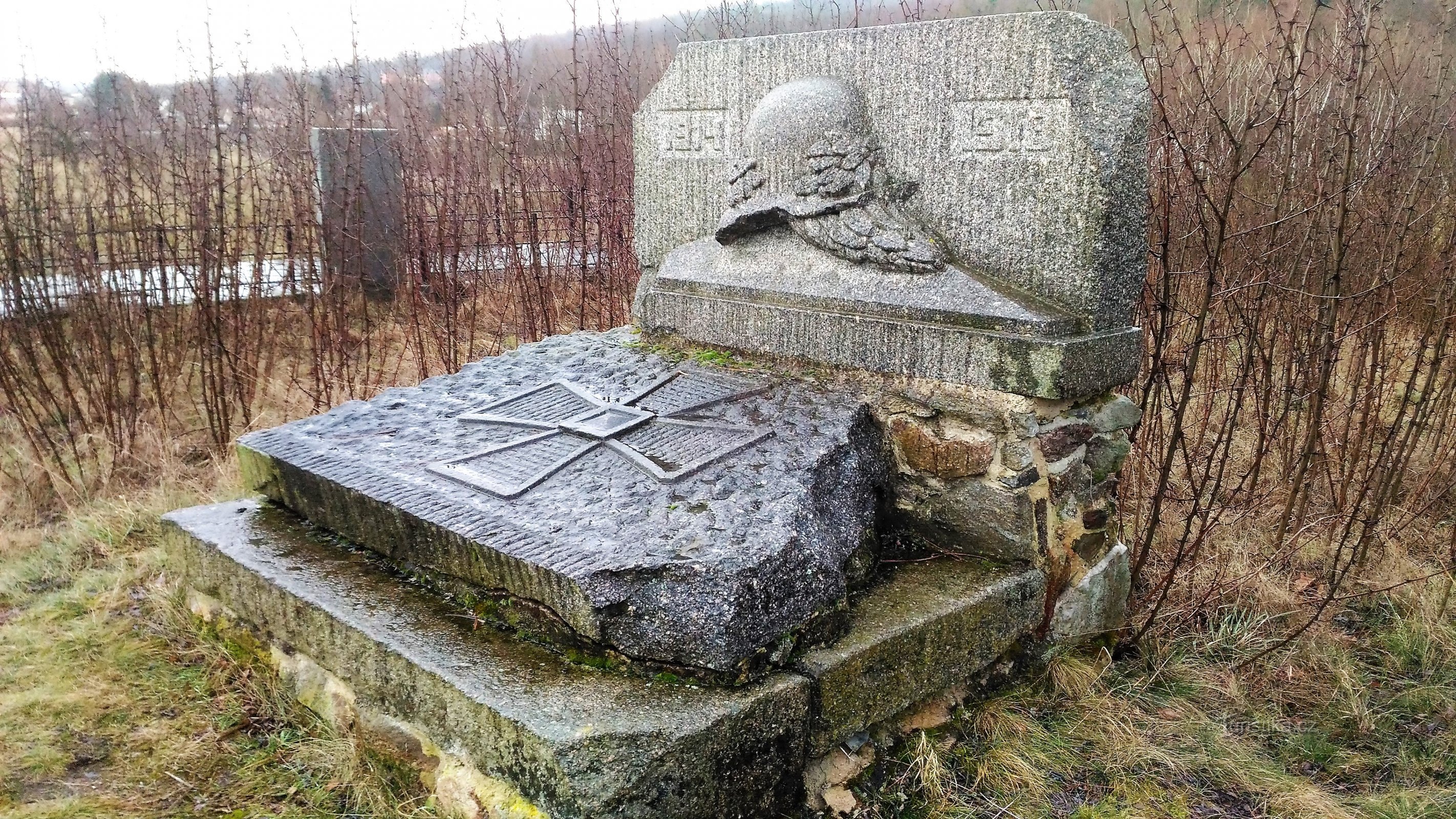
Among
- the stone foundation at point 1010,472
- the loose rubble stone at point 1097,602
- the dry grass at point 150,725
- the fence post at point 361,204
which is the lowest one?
the dry grass at point 150,725

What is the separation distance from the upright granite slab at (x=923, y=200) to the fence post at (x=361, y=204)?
2846mm

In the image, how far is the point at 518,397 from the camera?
3.35m

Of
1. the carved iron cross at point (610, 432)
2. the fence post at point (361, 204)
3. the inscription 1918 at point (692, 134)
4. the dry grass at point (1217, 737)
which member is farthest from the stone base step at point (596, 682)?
the fence post at point (361, 204)

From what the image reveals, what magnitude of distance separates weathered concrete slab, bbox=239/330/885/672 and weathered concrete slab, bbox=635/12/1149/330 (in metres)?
0.67

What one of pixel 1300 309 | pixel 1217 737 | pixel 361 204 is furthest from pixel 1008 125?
pixel 361 204

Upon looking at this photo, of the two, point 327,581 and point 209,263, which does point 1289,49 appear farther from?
point 209,263

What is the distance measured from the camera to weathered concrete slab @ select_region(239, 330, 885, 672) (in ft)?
7.19

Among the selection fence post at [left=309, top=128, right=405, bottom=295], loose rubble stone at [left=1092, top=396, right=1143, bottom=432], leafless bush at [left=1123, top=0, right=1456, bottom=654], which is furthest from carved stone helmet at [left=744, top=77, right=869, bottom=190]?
fence post at [left=309, top=128, right=405, bottom=295]

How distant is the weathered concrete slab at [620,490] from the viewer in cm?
219

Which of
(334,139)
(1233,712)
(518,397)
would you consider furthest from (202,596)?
(334,139)

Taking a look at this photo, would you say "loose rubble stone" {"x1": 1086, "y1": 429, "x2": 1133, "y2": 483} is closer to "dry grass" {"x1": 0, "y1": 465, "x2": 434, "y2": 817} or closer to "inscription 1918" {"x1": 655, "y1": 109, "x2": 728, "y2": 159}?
"inscription 1918" {"x1": 655, "y1": 109, "x2": 728, "y2": 159}

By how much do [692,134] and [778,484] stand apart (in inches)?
67.3

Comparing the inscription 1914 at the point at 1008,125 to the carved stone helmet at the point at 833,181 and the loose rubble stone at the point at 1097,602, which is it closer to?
the carved stone helmet at the point at 833,181

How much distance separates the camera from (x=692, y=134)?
12.1 feet
